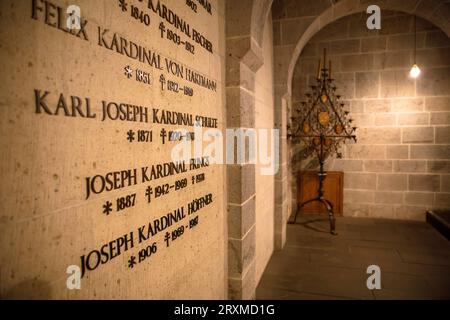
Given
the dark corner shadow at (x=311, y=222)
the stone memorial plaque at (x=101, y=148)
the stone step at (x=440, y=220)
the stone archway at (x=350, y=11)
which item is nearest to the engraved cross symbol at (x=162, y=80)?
the stone memorial plaque at (x=101, y=148)

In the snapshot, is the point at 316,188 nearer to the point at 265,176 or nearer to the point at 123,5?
the point at 265,176

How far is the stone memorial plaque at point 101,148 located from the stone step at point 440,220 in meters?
3.83

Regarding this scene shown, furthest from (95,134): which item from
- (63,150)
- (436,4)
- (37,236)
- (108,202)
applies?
(436,4)

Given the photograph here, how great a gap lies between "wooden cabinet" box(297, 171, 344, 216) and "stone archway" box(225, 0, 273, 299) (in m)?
3.08

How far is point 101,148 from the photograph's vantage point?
1.04m

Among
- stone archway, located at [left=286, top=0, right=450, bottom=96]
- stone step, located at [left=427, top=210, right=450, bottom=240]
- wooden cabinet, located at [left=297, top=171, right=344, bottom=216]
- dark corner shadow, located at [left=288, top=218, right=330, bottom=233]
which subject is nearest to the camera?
stone archway, located at [left=286, top=0, right=450, bottom=96]

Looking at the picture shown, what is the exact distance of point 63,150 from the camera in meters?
0.90

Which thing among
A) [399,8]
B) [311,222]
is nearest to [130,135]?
[311,222]

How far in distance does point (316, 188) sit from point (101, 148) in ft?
15.1

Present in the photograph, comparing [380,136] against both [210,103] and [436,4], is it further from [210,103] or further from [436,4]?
[210,103]

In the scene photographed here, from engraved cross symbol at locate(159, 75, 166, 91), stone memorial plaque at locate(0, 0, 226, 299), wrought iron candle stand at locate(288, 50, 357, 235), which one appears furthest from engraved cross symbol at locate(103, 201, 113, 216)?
wrought iron candle stand at locate(288, 50, 357, 235)

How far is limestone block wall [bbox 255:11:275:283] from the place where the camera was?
2.89 meters

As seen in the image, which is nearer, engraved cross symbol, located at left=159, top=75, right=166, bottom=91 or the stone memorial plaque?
the stone memorial plaque

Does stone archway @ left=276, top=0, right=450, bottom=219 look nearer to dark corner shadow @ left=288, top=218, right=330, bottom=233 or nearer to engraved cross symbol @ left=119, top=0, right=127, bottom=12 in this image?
dark corner shadow @ left=288, top=218, right=330, bottom=233
